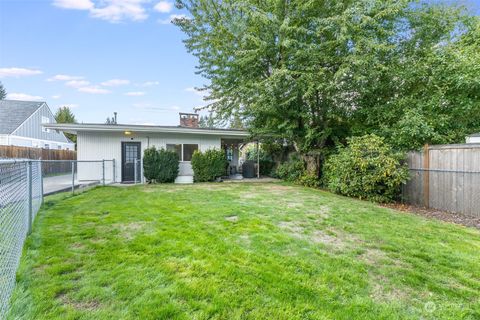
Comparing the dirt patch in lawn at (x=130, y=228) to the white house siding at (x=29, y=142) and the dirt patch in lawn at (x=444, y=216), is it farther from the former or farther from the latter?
the white house siding at (x=29, y=142)

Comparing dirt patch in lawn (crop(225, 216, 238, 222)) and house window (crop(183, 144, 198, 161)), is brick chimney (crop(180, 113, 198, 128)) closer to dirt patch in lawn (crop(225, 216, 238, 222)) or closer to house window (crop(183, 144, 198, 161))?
house window (crop(183, 144, 198, 161))

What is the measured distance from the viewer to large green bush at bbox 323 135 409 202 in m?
7.22

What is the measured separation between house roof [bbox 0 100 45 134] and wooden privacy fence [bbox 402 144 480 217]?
24.3 meters

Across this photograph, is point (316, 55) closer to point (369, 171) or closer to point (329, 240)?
point (369, 171)

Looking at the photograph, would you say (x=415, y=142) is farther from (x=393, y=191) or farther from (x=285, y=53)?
(x=285, y=53)

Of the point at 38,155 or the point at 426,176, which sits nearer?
the point at 426,176

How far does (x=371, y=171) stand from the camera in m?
7.52

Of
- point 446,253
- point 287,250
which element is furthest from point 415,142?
point 287,250

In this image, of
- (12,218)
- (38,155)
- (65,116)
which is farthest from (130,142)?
A: (65,116)

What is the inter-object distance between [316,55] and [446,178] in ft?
18.5

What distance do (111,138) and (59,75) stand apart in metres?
11.7

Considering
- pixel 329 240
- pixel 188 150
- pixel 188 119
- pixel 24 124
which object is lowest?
pixel 329 240

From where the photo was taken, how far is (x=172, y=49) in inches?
514

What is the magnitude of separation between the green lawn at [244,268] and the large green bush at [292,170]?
661cm
